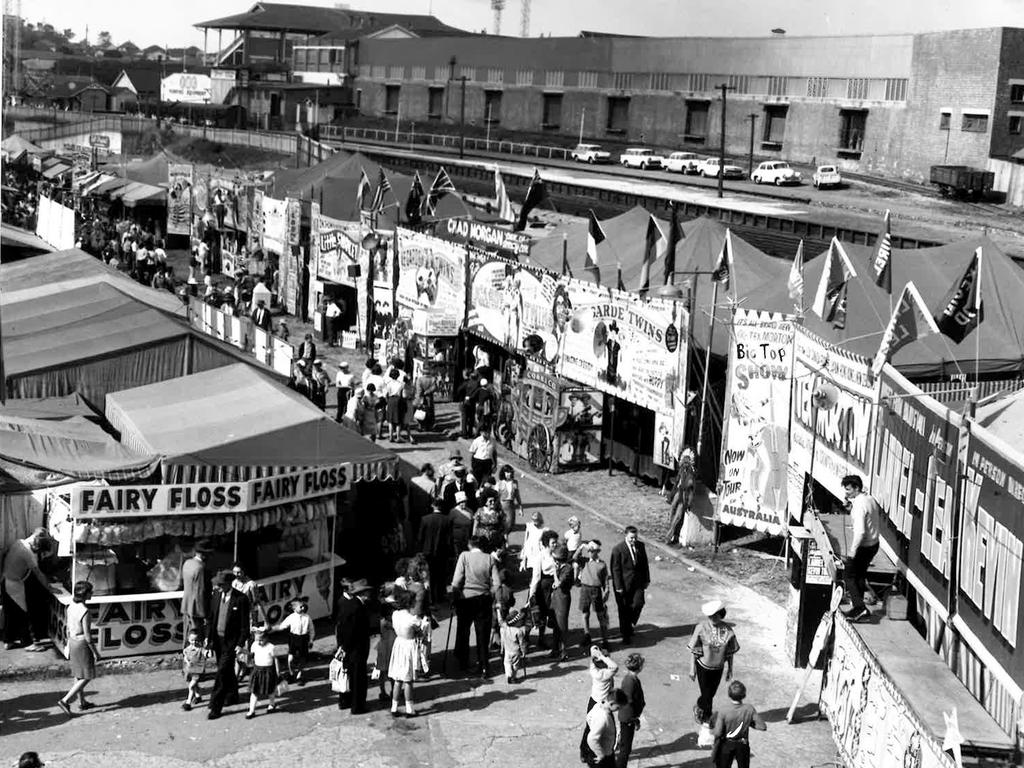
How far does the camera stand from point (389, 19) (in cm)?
15638

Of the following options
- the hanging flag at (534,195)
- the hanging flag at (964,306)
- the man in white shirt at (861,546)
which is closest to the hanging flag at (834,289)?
the hanging flag at (964,306)

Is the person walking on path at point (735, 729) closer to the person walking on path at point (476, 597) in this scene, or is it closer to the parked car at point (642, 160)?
the person walking on path at point (476, 597)

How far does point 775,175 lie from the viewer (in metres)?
72.1

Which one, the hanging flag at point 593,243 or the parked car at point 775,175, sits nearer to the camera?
the hanging flag at point 593,243

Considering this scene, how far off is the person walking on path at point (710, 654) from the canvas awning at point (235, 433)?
4.38 meters

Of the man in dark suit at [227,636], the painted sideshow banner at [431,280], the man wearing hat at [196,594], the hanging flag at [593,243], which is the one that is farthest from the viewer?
the painted sideshow banner at [431,280]

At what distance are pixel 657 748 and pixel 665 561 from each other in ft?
18.4

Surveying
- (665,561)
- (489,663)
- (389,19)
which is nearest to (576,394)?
(665,561)

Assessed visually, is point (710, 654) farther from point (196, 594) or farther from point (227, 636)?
point (196, 594)

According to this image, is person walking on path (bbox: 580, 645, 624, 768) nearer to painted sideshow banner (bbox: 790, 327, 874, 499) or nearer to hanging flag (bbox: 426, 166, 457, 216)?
painted sideshow banner (bbox: 790, 327, 874, 499)

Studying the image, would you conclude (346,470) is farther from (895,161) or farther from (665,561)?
(895,161)

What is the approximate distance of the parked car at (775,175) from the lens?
7206 cm

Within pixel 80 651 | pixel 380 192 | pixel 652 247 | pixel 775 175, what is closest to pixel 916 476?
pixel 80 651

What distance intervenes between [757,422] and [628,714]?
283 inches
